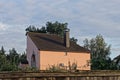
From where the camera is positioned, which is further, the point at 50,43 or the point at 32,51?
the point at 50,43

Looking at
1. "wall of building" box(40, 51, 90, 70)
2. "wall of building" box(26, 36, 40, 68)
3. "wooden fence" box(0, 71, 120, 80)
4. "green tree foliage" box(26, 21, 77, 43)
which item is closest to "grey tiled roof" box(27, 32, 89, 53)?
"wall of building" box(40, 51, 90, 70)

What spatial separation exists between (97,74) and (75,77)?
861 mm

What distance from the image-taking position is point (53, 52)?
62.6m

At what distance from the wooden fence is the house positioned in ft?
157

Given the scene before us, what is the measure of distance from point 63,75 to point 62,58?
52680 mm

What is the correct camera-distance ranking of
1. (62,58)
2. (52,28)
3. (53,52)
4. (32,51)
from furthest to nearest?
(52,28)
(32,51)
(62,58)
(53,52)

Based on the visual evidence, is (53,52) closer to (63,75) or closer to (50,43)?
(50,43)

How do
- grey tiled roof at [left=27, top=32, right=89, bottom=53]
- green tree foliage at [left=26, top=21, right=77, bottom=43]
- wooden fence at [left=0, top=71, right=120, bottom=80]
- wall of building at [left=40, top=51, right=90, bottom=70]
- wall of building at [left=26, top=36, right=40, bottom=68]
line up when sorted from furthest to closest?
green tree foliage at [left=26, top=21, right=77, bottom=43] → grey tiled roof at [left=27, top=32, right=89, bottom=53] → wall of building at [left=26, top=36, right=40, bottom=68] → wall of building at [left=40, top=51, right=90, bottom=70] → wooden fence at [left=0, top=71, right=120, bottom=80]

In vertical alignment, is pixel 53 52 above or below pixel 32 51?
below

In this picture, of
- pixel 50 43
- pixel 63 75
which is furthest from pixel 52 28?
pixel 63 75

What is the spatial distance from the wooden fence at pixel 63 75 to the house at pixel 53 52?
48.0 metres

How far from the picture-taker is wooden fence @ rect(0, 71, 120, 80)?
32.8 ft

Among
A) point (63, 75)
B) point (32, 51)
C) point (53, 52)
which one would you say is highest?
point (32, 51)

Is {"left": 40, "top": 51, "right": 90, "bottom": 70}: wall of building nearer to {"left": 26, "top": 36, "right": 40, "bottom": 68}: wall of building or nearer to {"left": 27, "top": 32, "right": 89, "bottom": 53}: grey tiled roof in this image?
{"left": 27, "top": 32, "right": 89, "bottom": 53}: grey tiled roof
